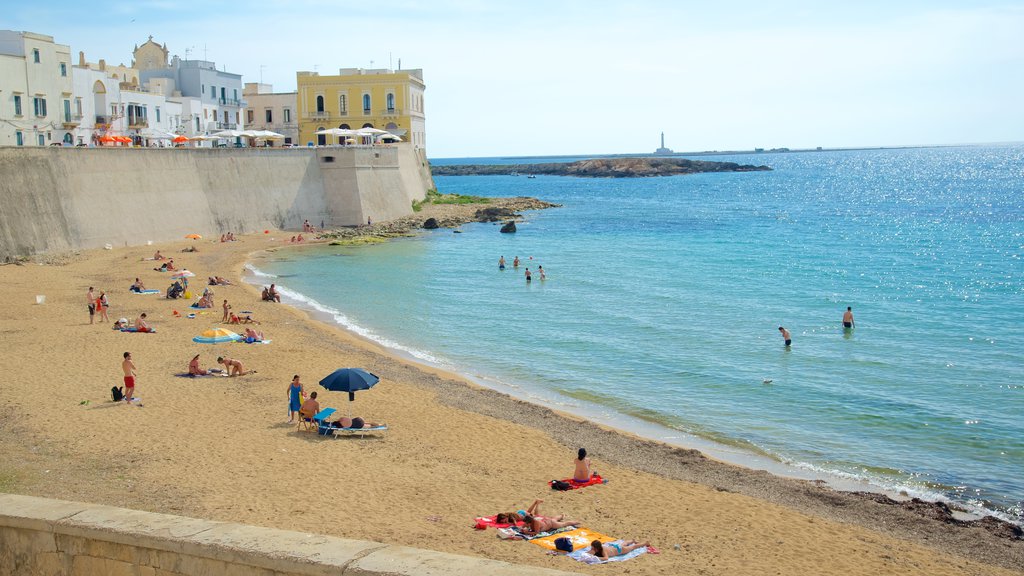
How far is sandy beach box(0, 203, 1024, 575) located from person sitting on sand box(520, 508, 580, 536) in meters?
0.43

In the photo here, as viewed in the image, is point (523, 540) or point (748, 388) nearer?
point (523, 540)

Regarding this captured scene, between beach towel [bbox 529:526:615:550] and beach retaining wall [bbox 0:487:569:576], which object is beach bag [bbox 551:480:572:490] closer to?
beach towel [bbox 529:526:615:550]

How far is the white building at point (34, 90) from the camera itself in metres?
43.5

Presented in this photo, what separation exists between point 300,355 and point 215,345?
2695 millimetres

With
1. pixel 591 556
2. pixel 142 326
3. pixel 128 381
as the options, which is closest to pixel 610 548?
pixel 591 556

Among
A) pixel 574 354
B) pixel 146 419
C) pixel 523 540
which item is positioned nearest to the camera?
pixel 523 540

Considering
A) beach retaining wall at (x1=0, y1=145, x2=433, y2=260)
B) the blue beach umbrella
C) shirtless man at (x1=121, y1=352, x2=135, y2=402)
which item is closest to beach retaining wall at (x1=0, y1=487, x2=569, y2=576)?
the blue beach umbrella

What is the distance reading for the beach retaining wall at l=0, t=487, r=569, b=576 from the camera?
5.18 m

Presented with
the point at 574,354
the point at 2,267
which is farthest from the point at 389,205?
the point at 574,354

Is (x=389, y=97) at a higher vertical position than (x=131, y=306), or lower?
higher

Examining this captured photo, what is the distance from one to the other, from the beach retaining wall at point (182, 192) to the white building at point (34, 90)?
5400 mm

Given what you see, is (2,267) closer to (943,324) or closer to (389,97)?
(943,324)

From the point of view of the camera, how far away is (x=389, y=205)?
207ft

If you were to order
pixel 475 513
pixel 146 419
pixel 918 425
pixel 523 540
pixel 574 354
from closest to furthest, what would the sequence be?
pixel 523 540 → pixel 475 513 → pixel 146 419 → pixel 918 425 → pixel 574 354
